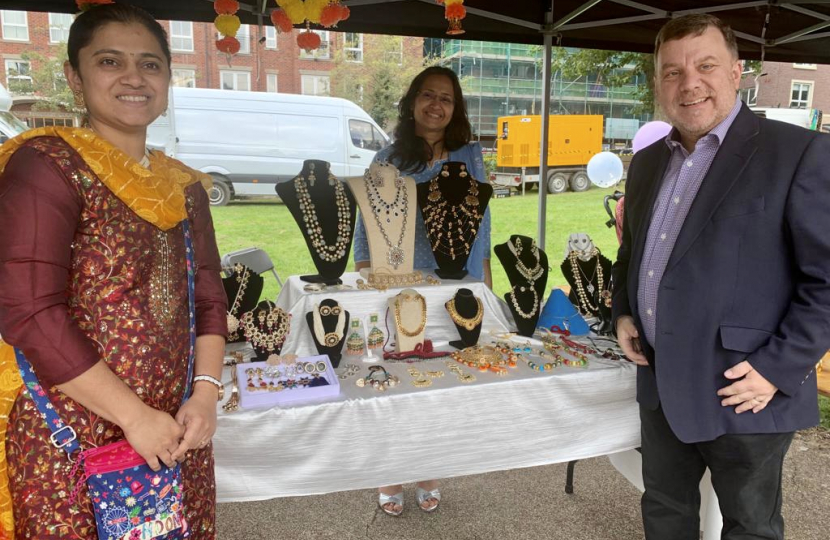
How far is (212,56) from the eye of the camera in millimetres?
15664

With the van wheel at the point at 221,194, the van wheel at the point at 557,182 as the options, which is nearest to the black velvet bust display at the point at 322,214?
the van wheel at the point at 221,194

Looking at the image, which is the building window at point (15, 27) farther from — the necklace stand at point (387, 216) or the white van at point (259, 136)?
the necklace stand at point (387, 216)

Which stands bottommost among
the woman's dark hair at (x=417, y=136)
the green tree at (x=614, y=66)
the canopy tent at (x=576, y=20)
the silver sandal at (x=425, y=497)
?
the silver sandal at (x=425, y=497)

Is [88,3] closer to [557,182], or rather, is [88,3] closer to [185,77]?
[557,182]

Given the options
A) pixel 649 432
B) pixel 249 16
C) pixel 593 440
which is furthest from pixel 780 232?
pixel 249 16

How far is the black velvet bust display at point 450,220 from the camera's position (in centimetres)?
257

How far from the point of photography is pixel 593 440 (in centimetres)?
219

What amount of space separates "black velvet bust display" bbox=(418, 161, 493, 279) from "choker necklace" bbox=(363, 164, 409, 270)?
0.10 m

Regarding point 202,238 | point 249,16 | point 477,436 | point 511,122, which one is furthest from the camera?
point 511,122

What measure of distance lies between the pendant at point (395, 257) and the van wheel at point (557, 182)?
12.1m

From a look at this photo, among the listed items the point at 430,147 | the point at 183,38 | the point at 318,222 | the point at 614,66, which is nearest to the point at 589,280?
the point at 430,147

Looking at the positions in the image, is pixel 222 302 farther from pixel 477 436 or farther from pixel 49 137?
pixel 477 436

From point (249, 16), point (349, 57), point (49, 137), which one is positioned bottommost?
point (49, 137)

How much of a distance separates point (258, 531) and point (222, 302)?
153 cm
